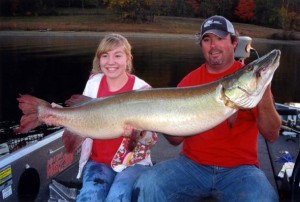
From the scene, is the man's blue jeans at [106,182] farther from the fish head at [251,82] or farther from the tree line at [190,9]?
the tree line at [190,9]

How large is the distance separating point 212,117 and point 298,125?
3.11 metres

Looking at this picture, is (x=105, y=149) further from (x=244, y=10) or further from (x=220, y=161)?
(x=244, y=10)

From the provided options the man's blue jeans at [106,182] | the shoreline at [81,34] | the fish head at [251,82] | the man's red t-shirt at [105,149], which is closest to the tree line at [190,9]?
the shoreline at [81,34]

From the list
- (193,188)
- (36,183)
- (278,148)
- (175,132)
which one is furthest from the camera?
(278,148)

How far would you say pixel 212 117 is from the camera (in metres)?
2.85

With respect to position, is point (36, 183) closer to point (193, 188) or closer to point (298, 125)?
point (193, 188)

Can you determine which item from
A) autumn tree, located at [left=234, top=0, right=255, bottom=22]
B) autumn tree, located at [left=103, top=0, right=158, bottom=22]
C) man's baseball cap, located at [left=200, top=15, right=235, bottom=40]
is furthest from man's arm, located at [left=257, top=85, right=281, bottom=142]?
autumn tree, located at [left=103, top=0, right=158, bottom=22]

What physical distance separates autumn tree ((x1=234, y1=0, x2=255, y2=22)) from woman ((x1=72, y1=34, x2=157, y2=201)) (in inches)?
A: 1983

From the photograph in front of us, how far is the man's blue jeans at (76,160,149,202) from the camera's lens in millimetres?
3168

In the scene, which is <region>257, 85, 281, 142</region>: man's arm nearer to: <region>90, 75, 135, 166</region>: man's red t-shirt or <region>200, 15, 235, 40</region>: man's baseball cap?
<region>200, 15, 235, 40</region>: man's baseball cap

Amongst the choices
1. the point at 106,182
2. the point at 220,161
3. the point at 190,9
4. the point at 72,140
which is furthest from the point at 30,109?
the point at 190,9

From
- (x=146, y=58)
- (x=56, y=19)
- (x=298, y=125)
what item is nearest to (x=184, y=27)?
(x=56, y=19)

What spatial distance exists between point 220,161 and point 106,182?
95 centimetres

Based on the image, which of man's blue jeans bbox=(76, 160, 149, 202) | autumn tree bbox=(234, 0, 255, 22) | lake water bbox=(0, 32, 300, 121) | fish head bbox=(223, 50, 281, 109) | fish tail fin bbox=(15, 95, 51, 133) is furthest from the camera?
autumn tree bbox=(234, 0, 255, 22)
